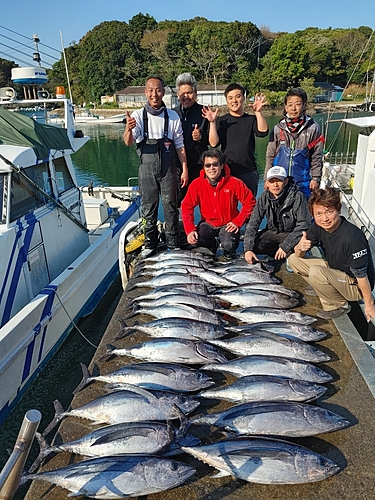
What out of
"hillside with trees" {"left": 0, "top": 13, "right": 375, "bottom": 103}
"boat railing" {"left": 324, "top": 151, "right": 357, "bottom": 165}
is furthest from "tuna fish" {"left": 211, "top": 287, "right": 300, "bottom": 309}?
"hillside with trees" {"left": 0, "top": 13, "right": 375, "bottom": 103}

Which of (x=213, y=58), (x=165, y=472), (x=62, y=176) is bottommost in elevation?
(x=165, y=472)

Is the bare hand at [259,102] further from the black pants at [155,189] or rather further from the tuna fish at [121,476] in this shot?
the tuna fish at [121,476]

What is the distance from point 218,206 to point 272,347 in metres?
2.42

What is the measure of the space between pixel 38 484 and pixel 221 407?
125cm

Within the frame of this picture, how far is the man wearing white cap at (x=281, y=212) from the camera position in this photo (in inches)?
183

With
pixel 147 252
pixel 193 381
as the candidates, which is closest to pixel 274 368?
pixel 193 381

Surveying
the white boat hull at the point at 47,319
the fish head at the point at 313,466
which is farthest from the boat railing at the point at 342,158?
the fish head at the point at 313,466

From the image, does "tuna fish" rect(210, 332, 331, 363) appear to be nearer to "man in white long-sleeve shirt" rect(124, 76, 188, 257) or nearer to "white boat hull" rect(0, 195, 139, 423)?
"white boat hull" rect(0, 195, 139, 423)

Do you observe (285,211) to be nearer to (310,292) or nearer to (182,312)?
(310,292)

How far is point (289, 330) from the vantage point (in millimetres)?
3432

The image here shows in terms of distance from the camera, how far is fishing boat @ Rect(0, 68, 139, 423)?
Result: 173 inches

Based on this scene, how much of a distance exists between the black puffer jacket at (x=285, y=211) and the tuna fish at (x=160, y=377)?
2256 mm

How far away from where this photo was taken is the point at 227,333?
3568 millimetres

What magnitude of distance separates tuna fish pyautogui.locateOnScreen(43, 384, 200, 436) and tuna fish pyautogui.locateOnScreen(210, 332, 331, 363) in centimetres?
70
